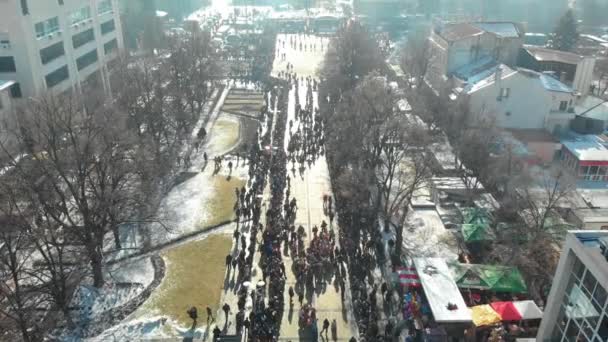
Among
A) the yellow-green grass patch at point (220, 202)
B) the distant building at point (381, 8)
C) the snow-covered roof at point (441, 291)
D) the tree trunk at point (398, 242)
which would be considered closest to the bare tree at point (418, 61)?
the yellow-green grass patch at point (220, 202)

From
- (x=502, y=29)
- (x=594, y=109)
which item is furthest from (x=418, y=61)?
(x=594, y=109)

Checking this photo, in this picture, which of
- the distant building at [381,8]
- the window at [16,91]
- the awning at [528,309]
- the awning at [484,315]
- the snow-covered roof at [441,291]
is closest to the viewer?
the awning at [484,315]

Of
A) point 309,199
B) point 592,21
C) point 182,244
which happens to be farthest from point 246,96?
point 592,21

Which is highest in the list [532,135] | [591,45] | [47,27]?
[47,27]

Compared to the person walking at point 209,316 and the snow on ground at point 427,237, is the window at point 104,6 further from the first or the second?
A: the person walking at point 209,316

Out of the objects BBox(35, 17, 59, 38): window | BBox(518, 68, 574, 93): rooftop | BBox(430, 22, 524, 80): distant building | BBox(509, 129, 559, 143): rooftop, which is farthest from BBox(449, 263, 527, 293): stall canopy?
BBox(35, 17, 59, 38): window

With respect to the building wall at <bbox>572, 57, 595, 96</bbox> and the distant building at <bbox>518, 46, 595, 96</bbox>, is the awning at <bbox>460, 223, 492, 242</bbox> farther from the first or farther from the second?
the building wall at <bbox>572, 57, 595, 96</bbox>

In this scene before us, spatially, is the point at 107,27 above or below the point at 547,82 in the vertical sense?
above

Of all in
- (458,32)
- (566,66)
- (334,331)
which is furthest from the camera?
(458,32)

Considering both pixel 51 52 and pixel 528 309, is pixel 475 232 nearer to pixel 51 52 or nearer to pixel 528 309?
pixel 528 309
